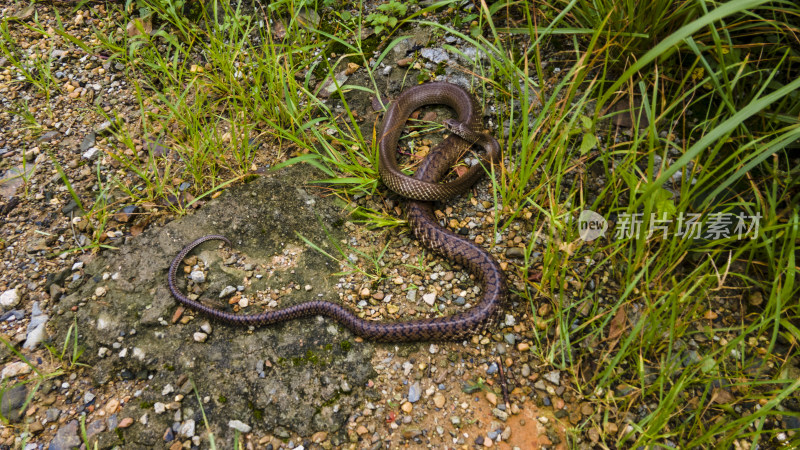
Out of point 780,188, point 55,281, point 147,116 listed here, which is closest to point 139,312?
point 55,281

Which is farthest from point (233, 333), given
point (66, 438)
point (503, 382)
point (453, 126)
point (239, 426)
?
point (453, 126)

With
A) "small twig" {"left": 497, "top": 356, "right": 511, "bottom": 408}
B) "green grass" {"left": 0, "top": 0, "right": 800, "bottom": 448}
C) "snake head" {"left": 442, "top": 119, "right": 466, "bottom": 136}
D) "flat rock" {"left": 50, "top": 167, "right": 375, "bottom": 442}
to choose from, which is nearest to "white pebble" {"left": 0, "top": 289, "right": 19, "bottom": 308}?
"flat rock" {"left": 50, "top": 167, "right": 375, "bottom": 442}

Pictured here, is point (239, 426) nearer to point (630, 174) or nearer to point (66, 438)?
point (66, 438)

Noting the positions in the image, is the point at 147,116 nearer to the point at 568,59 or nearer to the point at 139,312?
the point at 139,312

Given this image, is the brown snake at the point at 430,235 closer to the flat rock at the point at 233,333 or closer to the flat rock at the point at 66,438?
the flat rock at the point at 233,333

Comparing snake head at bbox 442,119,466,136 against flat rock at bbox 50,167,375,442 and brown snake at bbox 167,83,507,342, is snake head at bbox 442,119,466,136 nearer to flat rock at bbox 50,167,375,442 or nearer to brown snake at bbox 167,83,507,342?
brown snake at bbox 167,83,507,342

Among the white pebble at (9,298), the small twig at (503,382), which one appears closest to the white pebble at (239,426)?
the small twig at (503,382)
